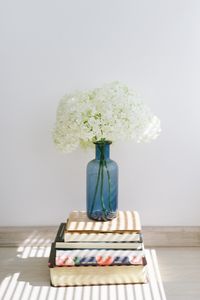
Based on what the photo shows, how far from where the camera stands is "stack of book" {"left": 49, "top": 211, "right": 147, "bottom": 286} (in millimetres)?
1128

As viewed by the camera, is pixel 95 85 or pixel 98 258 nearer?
pixel 98 258

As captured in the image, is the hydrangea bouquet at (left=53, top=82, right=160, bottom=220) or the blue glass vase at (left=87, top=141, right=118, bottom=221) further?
the blue glass vase at (left=87, top=141, right=118, bottom=221)

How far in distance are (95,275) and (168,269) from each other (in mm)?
257

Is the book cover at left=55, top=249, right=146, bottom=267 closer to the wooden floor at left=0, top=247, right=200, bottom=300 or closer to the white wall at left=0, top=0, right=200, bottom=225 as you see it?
the wooden floor at left=0, top=247, right=200, bottom=300

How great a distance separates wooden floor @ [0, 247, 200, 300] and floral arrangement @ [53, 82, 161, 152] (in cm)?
44

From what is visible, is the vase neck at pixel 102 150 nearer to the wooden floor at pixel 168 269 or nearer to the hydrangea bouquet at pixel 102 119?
the hydrangea bouquet at pixel 102 119

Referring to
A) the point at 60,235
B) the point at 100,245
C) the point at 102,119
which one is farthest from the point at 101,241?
the point at 102,119

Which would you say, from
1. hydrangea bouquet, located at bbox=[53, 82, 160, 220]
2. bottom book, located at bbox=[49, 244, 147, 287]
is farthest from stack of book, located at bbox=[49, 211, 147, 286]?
hydrangea bouquet, located at bbox=[53, 82, 160, 220]

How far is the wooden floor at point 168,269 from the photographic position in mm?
1100

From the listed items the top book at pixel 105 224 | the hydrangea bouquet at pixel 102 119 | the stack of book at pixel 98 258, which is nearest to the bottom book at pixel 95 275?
the stack of book at pixel 98 258

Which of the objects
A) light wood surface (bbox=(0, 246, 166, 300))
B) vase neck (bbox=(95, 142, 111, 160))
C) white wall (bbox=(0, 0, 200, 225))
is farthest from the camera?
white wall (bbox=(0, 0, 200, 225))

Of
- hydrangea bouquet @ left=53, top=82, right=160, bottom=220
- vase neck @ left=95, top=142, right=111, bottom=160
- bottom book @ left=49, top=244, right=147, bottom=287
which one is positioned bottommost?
bottom book @ left=49, top=244, right=147, bottom=287

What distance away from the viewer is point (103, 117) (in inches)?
43.2

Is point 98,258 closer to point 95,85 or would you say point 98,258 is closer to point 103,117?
point 103,117
